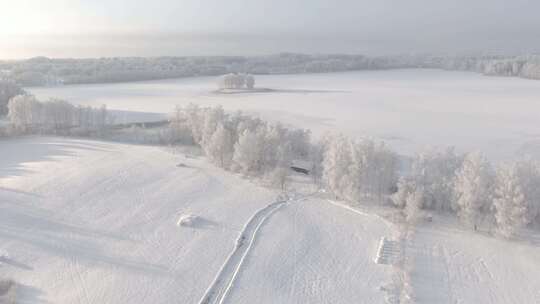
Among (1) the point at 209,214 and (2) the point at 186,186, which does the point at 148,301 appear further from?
(2) the point at 186,186

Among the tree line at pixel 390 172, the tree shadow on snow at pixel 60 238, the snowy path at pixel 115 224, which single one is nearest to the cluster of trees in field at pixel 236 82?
the tree line at pixel 390 172

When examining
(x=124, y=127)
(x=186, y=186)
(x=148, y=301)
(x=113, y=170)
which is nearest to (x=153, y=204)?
(x=186, y=186)

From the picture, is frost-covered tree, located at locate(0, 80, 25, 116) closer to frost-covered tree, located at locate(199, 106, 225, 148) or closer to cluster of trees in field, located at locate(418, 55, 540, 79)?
frost-covered tree, located at locate(199, 106, 225, 148)

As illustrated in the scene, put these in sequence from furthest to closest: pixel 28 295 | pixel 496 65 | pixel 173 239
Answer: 1. pixel 496 65
2. pixel 173 239
3. pixel 28 295

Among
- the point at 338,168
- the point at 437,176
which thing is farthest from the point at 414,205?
the point at 338,168

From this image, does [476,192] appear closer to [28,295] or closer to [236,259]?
[236,259]

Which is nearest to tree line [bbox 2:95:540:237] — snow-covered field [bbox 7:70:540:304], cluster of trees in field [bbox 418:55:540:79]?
snow-covered field [bbox 7:70:540:304]
